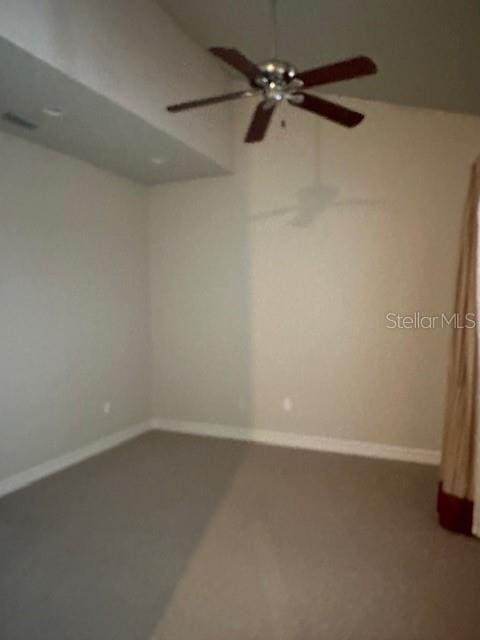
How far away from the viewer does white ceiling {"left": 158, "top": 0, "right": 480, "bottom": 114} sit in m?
2.38

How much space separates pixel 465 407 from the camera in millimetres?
2621

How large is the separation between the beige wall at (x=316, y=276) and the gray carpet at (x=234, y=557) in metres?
0.73

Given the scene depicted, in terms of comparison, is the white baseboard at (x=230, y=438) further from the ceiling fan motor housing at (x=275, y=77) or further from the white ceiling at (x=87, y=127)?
the ceiling fan motor housing at (x=275, y=77)

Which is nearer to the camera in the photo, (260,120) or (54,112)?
(260,120)

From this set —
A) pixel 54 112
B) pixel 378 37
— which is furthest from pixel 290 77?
pixel 54 112

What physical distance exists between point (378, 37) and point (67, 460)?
379cm

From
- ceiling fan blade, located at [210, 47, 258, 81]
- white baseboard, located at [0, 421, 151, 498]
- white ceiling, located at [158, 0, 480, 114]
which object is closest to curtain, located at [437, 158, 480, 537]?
white ceiling, located at [158, 0, 480, 114]

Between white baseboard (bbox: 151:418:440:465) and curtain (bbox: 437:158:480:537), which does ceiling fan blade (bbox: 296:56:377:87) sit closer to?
curtain (bbox: 437:158:480:537)

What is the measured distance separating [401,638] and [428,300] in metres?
2.63

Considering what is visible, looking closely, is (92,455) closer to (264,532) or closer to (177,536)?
(177,536)

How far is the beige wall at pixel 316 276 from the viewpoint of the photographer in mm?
3791

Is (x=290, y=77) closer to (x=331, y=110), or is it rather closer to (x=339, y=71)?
(x=339, y=71)

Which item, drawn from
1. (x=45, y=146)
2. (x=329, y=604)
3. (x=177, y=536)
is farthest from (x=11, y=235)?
(x=329, y=604)

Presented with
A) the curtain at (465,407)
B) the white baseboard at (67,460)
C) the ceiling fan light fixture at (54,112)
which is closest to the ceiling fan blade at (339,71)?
the curtain at (465,407)
